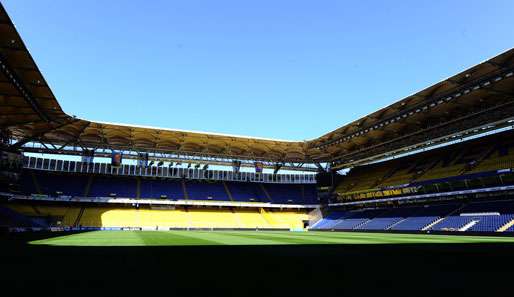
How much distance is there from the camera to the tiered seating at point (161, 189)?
55425mm

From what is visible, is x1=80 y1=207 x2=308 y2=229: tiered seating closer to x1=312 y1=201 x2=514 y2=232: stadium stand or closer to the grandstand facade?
the grandstand facade

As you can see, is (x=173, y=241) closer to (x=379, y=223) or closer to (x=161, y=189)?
(x=379, y=223)

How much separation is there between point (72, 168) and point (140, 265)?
50.0 m

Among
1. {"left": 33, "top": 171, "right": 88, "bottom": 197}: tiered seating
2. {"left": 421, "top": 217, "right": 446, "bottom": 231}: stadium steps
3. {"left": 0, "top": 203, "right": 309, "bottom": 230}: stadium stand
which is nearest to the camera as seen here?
{"left": 421, "top": 217, "right": 446, "bottom": 231}: stadium steps

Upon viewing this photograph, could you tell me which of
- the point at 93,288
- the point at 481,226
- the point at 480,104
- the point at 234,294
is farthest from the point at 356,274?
the point at 480,104

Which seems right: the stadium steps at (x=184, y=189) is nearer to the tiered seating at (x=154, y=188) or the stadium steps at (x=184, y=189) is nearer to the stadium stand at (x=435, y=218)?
the tiered seating at (x=154, y=188)

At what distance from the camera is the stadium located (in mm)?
8438

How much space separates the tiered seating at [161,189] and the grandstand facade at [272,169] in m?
0.19

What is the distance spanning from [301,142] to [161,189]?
2463 centimetres

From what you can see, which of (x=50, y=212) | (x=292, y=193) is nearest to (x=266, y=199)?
(x=292, y=193)

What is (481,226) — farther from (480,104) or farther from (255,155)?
(255,155)

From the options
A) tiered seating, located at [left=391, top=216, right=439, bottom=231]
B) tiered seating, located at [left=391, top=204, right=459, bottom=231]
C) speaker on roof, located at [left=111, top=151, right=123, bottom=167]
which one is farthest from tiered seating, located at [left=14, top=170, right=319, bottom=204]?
tiered seating, located at [left=391, top=216, right=439, bottom=231]

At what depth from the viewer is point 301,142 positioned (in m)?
52.3

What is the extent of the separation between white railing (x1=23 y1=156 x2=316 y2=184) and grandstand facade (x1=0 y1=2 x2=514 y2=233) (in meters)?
0.18
